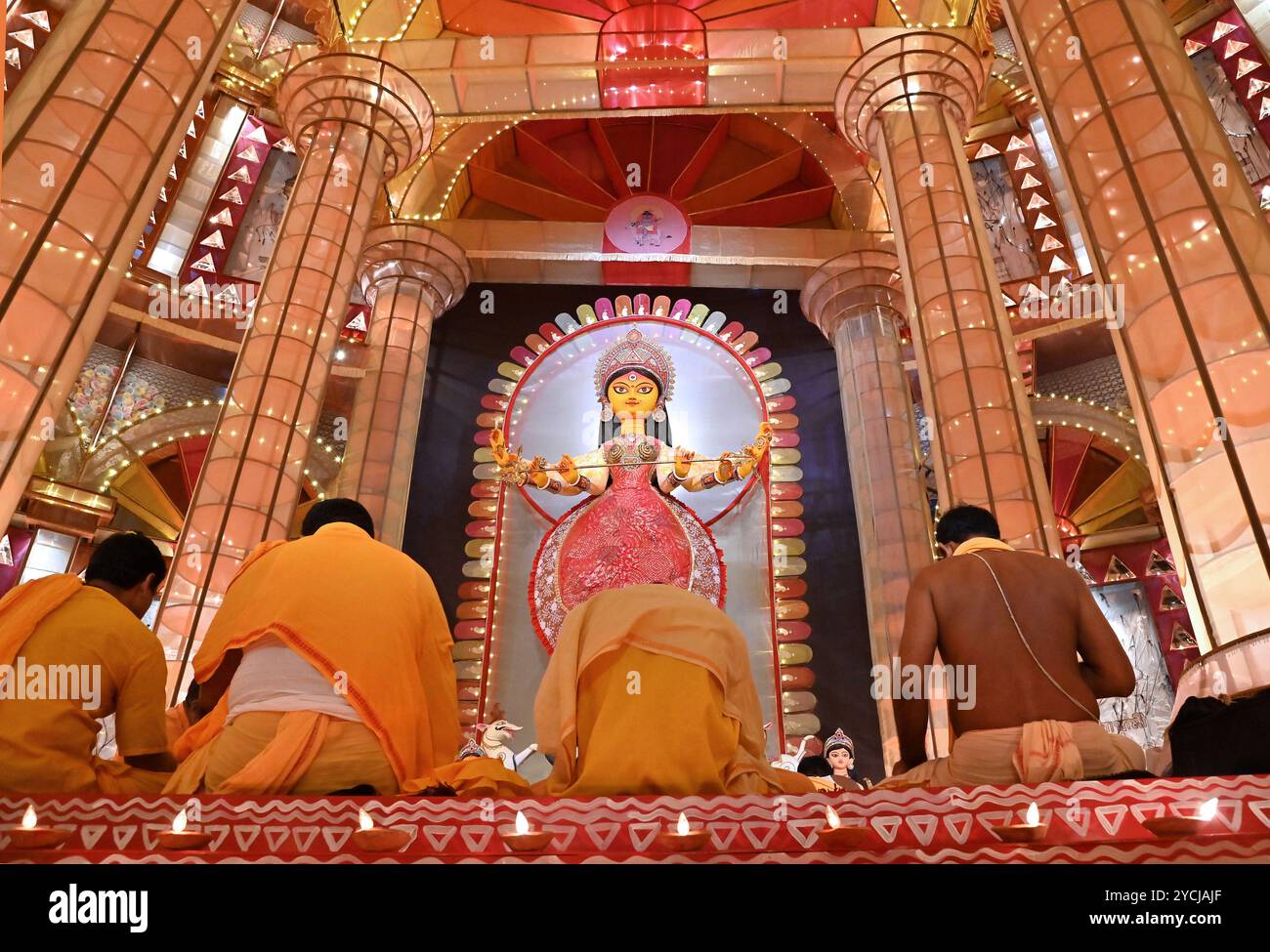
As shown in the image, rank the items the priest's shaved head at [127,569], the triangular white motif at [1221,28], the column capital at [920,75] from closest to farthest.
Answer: the priest's shaved head at [127,569]
the column capital at [920,75]
the triangular white motif at [1221,28]

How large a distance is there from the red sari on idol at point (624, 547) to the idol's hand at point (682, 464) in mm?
59

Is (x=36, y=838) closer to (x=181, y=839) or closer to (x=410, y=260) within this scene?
(x=181, y=839)

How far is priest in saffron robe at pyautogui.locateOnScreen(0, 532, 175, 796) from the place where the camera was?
2.16 meters

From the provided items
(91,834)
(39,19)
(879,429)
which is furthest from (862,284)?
(39,19)

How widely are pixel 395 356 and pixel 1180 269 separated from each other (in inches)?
240

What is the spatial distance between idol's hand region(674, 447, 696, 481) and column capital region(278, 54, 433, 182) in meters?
3.20

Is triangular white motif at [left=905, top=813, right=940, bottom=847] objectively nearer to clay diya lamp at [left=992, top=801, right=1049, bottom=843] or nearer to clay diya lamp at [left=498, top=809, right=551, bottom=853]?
clay diya lamp at [left=992, top=801, right=1049, bottom=843]

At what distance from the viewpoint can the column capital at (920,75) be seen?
5.95 meters

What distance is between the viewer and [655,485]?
727cm

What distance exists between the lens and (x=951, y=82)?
6.02 meters

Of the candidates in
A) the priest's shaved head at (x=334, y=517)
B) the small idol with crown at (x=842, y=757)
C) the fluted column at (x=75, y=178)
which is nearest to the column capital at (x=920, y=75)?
the fluted column at (x=75, y=178)

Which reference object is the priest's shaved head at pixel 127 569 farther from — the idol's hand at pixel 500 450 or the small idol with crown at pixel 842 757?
the idol's hand at pixel 500 450
